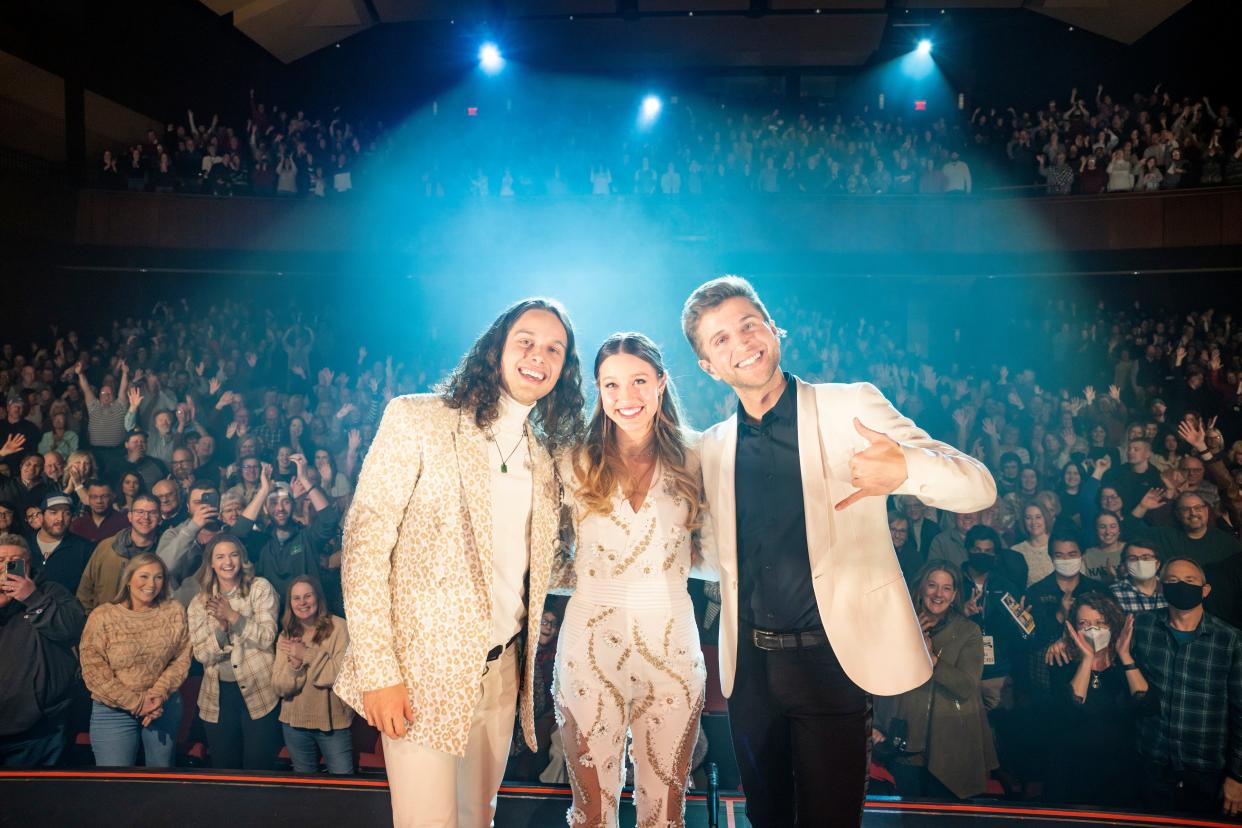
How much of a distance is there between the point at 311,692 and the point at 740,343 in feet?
8.60

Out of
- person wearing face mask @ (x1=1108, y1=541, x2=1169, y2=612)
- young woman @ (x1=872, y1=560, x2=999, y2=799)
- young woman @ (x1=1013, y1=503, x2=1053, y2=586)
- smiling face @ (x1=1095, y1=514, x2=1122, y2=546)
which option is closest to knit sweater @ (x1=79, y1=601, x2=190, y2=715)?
young woman @ (x1=872, y1=560, x2=999, y2=799)

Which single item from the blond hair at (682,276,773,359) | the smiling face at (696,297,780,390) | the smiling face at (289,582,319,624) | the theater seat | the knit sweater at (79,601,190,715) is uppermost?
the blond hair at (682,276,773,359)

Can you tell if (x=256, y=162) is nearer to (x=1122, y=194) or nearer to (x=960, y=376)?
(x=960, y=376)

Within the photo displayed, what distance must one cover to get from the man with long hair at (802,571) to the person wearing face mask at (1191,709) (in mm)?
2116

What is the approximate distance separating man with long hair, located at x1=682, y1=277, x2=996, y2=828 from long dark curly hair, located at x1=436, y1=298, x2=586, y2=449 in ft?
1.21

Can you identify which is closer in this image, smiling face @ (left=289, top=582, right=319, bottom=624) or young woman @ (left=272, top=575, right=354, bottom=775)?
young woman @ (left=272, top=575, right=354, bottom=775)

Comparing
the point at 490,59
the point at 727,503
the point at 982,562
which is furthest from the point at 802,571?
the point at 490,59

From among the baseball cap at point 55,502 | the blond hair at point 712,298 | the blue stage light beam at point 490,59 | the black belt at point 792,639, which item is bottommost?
the black belt at point 792,639

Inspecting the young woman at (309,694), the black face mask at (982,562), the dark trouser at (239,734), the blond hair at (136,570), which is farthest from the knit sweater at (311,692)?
the black face mask at (982,562)

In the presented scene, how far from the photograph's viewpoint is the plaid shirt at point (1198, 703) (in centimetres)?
313

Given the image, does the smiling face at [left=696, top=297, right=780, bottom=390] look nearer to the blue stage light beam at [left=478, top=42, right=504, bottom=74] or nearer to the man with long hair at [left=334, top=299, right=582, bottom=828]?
the man with long hair at [left=334, top=299, right=582, bottom=828]

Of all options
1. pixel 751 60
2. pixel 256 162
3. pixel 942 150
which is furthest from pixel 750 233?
pixel 256 162

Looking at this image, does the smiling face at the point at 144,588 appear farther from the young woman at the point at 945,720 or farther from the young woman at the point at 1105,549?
the young woman at the point at 1105,549

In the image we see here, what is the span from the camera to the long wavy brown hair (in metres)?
2.00
